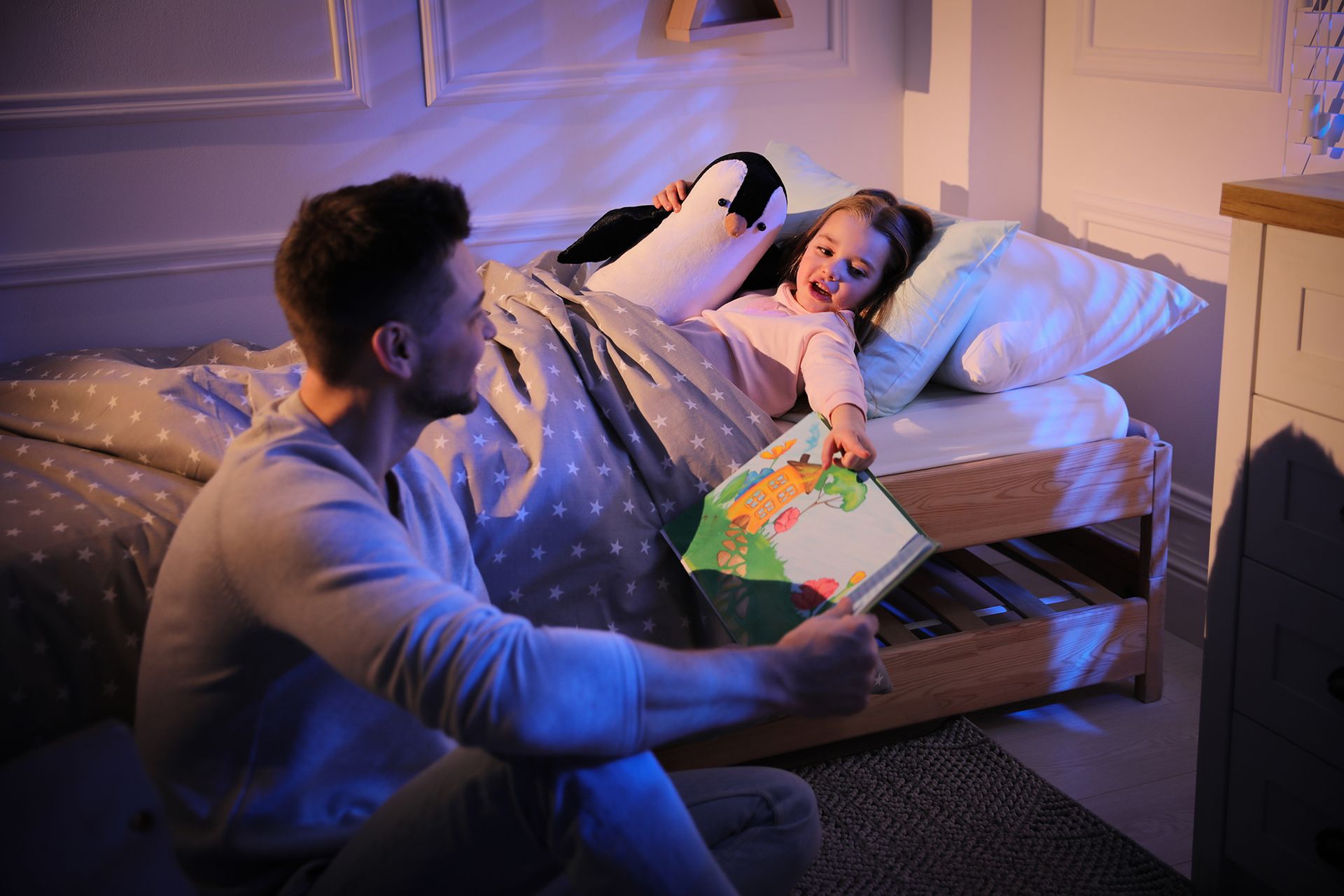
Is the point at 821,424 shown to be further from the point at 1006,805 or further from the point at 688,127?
the point at 688,127

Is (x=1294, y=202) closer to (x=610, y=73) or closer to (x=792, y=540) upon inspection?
(x=792, y=540)

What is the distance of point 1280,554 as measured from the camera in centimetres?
126

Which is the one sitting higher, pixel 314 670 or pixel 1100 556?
pixel 314 670

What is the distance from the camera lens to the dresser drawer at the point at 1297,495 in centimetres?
118

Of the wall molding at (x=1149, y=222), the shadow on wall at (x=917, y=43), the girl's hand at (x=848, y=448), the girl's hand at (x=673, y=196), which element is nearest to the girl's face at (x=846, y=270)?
the girl's hand at (x=673, y=196)

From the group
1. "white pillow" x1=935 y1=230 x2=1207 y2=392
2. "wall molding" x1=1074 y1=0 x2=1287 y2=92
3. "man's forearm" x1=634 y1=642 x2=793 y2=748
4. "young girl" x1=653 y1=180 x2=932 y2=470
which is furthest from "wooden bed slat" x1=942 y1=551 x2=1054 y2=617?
"man's forearm" x1=634 y1=642 x2=793 y2=748

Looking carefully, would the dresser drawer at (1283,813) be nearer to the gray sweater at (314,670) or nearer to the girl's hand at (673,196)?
the gray sweater at (314,670)

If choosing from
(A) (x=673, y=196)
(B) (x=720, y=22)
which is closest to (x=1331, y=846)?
(A) (x=673, y=196)

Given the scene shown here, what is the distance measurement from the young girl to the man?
2.62ft

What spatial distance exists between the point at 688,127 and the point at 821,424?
1.34 meters

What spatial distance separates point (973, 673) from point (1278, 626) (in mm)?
581

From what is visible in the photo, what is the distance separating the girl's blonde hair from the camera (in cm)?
189

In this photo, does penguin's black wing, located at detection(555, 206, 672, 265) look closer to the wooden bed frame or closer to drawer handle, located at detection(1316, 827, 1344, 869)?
the wooden bed frame

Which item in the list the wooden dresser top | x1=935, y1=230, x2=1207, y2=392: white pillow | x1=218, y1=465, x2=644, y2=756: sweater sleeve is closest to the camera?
x1=218, y1=465, x2=644, y2=756: sweater sleeve
